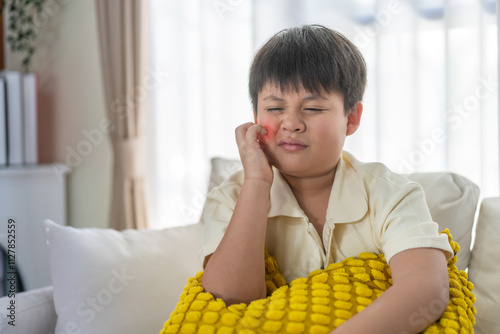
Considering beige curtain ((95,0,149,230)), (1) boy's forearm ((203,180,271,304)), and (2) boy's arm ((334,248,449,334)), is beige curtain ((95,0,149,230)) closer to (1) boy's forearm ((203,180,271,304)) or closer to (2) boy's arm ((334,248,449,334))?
(1) boy's forearm ((203,180,271,304))

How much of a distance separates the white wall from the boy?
175cm

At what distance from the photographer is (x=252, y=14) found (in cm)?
232

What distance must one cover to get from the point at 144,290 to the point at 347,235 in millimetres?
559

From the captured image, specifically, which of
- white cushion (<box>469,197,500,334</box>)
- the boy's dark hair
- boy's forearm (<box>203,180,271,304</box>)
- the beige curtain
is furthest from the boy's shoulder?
the beige curtain

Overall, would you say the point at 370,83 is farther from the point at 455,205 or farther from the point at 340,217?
the point at 340,217

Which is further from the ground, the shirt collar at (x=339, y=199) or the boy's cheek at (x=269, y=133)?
the boy's cheek at (x=269, y=133)

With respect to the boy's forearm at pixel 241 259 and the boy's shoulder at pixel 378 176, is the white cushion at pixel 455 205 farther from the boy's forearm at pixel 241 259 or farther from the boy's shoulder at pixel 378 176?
the boy's forearm at pixel 241 259

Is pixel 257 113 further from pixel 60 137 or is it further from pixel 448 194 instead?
pixel 60 137

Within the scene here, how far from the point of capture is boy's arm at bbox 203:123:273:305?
1.05m

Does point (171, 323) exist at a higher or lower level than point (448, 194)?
lower

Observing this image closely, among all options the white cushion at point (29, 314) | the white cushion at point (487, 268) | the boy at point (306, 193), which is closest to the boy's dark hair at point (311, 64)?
the boy at point (306, 193)

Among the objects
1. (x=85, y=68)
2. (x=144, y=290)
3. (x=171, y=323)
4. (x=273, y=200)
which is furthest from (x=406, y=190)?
(x=85, y=68)

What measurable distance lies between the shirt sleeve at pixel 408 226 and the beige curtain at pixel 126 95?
5.62ft

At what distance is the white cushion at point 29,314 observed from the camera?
127 cm
